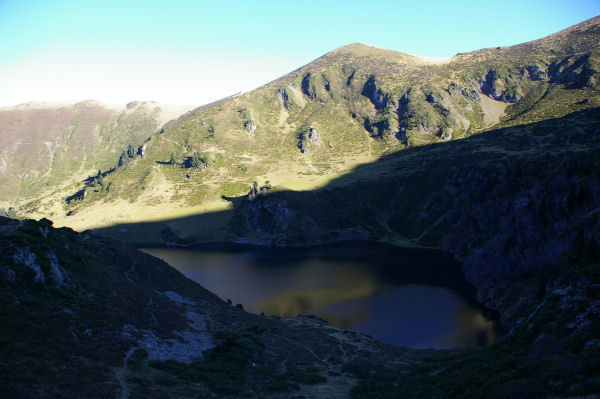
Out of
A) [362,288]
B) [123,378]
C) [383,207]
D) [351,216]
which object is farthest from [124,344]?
[383,207]

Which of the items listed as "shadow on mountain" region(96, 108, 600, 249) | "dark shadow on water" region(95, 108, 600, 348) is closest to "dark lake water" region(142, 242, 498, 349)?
"dark shadow on water" region(95, 108, 600, 348)

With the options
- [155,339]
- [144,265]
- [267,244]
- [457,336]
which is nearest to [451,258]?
[457,336]

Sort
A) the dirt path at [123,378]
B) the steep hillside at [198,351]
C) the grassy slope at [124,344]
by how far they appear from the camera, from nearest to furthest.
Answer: the steep hillside at [198,351], the dirt path at [123,378], the grassy slope at [124,344]

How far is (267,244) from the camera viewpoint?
171750 mm

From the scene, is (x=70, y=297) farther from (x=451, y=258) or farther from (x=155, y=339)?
(x=451, y=258)

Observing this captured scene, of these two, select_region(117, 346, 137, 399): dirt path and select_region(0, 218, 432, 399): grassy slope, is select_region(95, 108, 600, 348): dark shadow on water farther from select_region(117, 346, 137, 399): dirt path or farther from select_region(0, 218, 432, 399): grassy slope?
select_region(117, 346, 137, 399): dirt path

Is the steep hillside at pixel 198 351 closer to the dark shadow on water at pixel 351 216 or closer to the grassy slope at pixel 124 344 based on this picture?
the grassy slope at pixel 124 344

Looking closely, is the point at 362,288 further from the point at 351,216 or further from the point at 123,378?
the point at 351,216

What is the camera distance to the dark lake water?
227 ft

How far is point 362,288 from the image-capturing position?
93.8 meters

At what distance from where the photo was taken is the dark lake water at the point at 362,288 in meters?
69.3

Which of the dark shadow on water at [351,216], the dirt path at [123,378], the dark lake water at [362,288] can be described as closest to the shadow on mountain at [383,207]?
the dark shadow on water at [351,216]

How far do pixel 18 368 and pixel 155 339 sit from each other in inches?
651

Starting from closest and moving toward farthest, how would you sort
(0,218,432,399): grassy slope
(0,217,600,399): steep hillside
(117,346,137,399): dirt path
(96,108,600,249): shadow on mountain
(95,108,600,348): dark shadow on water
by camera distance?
(0,217,600,399): steep hillside < (117,346,137,399): dirt path < (0,218,432,399): grassy slope < (96,108,600,249): shadow on mountain < (95,108,600,348): dark shadow on water
